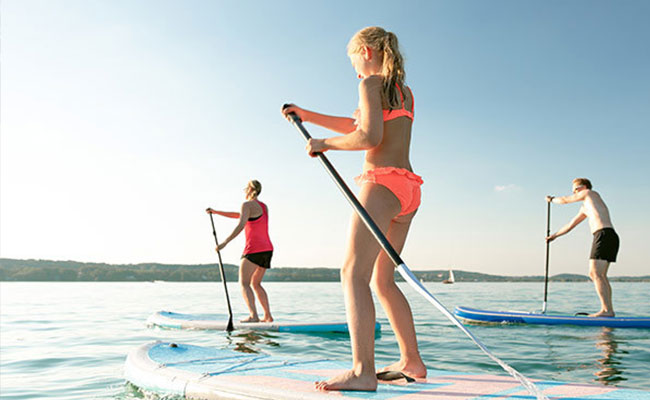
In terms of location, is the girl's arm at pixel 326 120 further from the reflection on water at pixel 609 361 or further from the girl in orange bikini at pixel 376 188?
the reflection on water at pixel 609 361

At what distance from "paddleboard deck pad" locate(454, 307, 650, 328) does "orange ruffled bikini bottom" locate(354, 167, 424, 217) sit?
6790 mm

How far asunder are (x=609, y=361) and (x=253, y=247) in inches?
192

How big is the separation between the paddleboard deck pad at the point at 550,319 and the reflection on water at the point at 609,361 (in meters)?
0.57

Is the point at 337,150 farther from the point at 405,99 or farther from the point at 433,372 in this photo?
the point at 433,372

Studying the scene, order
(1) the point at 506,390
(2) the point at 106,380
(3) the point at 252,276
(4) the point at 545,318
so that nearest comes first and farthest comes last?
(1) the point at 506,390
(2) the point at 106,380
(3) the point at 252,276
(4) the point at 545,318

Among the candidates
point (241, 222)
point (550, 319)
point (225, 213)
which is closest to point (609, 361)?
point (550, 319)

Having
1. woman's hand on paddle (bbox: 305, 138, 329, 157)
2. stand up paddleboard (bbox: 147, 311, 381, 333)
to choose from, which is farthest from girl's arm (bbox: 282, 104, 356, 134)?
stand up paddleboard (bbox: 147, 311, 381, 333)

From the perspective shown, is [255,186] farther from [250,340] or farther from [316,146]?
[316,146]

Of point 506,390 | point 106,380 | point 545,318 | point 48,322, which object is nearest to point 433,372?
point 506,390

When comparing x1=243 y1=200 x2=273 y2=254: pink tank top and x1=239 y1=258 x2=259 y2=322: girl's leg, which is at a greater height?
x1=243 y1=200 x2=273 y2=254: pink tank top

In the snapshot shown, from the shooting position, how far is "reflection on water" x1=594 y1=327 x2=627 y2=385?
468cm

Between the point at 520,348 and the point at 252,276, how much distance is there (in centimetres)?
384

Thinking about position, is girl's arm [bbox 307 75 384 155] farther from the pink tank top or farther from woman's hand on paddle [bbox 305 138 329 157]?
the pink tank top

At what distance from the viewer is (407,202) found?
332 centimetres
